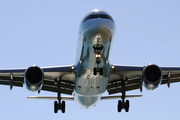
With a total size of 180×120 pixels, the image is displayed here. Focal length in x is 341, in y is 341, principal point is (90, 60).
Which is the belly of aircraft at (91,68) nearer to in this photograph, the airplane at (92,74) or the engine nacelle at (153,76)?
the airplane at (92,74)

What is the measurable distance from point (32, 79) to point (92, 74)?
4203mm

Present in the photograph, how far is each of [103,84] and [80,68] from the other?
2.20 m

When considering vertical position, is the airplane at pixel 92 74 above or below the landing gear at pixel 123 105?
above

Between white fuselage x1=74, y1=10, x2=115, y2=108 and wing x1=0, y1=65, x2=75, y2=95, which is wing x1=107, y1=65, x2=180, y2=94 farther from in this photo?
wing x1=0, y1=65, x2=75, y2=95

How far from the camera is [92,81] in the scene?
23.8 m

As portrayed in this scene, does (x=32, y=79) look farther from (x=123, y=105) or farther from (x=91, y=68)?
(x=123, y=105)

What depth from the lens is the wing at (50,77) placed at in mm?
25109

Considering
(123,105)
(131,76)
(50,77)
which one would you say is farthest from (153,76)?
(50,77)

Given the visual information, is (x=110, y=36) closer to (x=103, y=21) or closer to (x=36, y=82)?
(x=103, y=21)

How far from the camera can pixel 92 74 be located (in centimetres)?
2300

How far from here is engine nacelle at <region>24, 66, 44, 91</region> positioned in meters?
23.2

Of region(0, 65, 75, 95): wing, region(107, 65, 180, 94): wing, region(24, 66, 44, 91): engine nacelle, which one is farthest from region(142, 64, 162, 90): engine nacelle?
region(24, 66, 44, 91): engine nacelle

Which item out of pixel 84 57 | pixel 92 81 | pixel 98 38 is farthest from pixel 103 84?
pixel 98 38

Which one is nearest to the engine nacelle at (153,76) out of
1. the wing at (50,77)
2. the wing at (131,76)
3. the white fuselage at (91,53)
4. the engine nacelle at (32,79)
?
the wing at (131,76)
